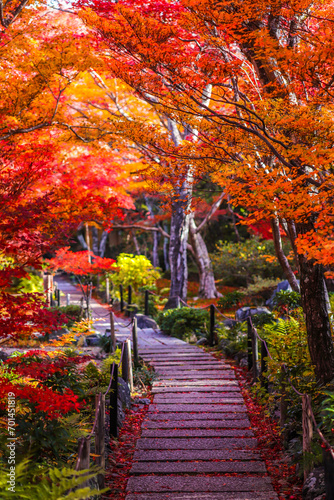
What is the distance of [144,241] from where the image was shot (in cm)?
3231

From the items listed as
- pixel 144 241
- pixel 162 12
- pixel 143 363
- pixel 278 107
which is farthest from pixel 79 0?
pixel 144 241

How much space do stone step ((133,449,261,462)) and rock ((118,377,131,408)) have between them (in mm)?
1488

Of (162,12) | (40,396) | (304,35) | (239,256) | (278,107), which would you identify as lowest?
(40,396)

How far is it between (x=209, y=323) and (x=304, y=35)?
8.57 metres

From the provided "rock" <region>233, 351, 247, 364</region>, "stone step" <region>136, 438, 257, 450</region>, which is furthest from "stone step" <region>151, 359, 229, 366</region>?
"stone step" <region>136, 438, 257, 450</region>

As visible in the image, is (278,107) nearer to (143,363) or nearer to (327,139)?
(327,139)

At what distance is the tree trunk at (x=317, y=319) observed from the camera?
6.20m

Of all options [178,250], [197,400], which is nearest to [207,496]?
[197,400]

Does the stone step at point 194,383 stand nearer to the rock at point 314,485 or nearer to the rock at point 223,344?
the rock at point 223,344

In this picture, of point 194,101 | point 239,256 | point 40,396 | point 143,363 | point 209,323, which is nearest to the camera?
point 40,396

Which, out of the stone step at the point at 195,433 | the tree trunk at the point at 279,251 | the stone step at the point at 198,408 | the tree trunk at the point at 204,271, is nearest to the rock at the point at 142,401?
the stone step at the point at 198,408

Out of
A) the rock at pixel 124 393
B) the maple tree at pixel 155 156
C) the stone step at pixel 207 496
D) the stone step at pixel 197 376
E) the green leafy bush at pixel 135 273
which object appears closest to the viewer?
the stone step at pixel 207 496

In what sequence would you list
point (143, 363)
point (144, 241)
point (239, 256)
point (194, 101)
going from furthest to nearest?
point (144, 241), point (239, 256), point (143, 363), point (194, 101)

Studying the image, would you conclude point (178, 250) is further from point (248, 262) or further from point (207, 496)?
point (207, 496)
